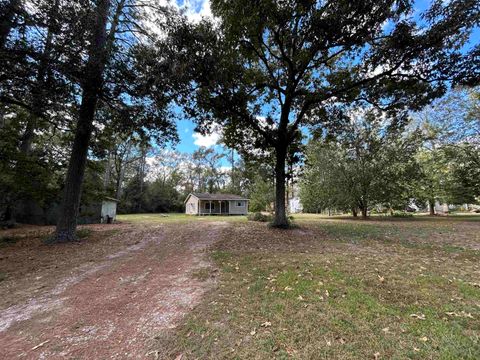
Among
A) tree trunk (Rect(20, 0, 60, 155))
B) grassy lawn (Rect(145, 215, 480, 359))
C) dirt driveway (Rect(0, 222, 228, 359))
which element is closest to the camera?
grassy lawn (Rect(145, 215, 480, 359))

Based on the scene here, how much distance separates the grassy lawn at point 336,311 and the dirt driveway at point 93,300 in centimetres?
41

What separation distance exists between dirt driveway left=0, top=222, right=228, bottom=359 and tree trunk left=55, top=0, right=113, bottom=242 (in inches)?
70.9

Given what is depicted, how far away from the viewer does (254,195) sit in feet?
105

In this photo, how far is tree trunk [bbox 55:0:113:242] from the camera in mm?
7212

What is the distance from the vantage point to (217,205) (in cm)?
3469

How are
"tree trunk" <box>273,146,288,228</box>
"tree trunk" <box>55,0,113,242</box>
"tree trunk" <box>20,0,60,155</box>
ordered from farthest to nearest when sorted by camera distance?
"tree trunk" <box>273,146,288,228</box> → "tree trunk" <box>55,0,113,242</box> → "tree trunk" <box>20,0,60,155</box>

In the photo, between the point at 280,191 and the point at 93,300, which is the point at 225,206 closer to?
the point at 280,191

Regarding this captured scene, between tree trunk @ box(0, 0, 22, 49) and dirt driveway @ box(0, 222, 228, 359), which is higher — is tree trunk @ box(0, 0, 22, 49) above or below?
above

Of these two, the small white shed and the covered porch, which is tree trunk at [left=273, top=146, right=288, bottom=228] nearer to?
the small white shed

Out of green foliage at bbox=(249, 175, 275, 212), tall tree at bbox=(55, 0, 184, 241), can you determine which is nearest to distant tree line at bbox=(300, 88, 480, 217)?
green foliage at bbox=(249, 175, 275, 212)

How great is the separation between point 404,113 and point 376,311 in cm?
1077

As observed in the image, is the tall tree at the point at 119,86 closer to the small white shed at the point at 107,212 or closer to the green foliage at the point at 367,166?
the small white shed at the point at 107,212

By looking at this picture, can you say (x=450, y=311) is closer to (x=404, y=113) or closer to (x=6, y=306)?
(x=6, y=306)

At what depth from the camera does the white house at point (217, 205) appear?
110 ft
